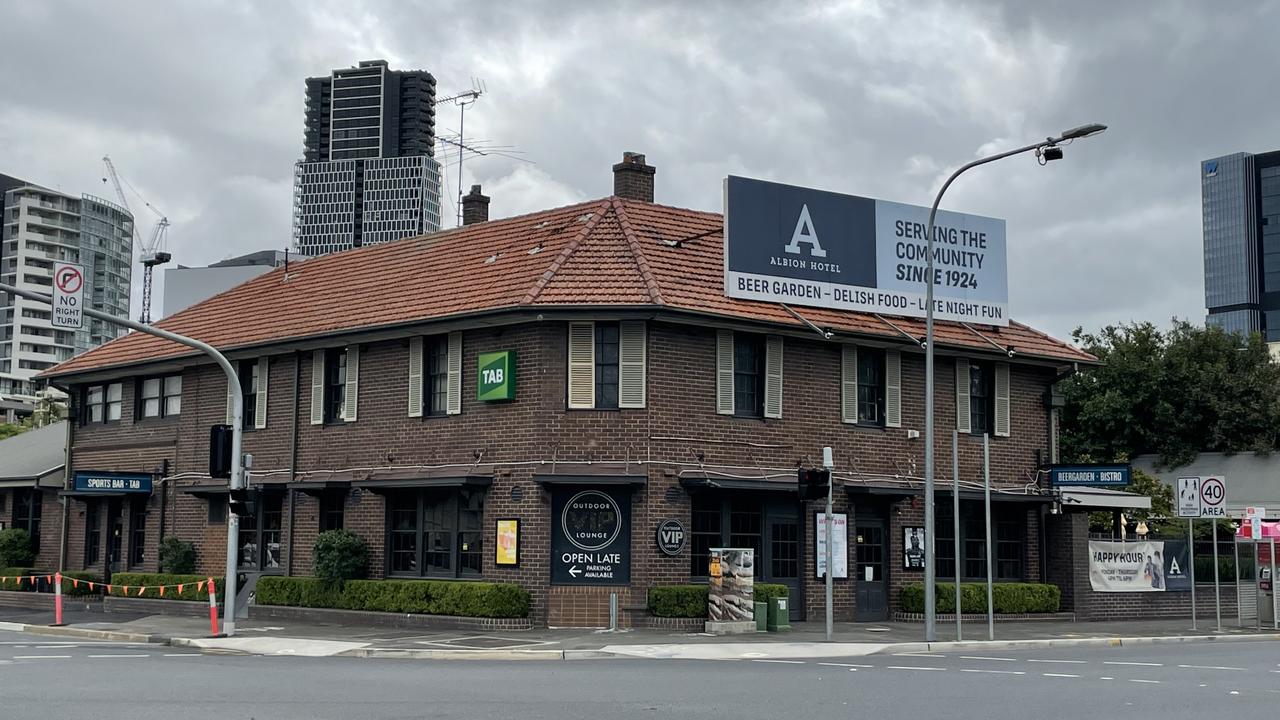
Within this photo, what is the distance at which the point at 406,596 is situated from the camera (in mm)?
29188

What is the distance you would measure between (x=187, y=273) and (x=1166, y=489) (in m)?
62.3

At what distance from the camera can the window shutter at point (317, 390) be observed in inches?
1281

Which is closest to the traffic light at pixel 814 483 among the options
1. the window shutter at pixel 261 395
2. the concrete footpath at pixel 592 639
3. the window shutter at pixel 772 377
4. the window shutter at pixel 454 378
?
the concrete footpath at pixel 592 639

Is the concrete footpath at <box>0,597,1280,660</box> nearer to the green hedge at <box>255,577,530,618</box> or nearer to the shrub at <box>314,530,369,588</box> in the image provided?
the green hedge at <box>255,577,530,618</box>

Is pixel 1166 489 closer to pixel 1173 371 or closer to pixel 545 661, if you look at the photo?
pixel 1173 371

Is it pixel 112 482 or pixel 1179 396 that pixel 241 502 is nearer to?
pixel 112 482

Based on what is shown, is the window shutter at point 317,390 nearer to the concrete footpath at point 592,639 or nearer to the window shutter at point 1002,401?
the concrete footpath at point 592,639

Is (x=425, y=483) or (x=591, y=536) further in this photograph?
(x=425, y=483)

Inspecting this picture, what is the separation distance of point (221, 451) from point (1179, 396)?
4196 cm

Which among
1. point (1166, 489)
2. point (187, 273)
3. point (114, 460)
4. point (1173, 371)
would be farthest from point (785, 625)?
point (187, 273)

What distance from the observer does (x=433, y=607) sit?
1129 inches

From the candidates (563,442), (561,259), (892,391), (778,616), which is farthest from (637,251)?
(778,616)

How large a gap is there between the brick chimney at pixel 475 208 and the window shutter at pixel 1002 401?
→ 1370 cm

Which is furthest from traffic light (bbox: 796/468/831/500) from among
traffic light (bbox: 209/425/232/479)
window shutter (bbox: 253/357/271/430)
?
window shutter (bbox: 253/357/271/430)
